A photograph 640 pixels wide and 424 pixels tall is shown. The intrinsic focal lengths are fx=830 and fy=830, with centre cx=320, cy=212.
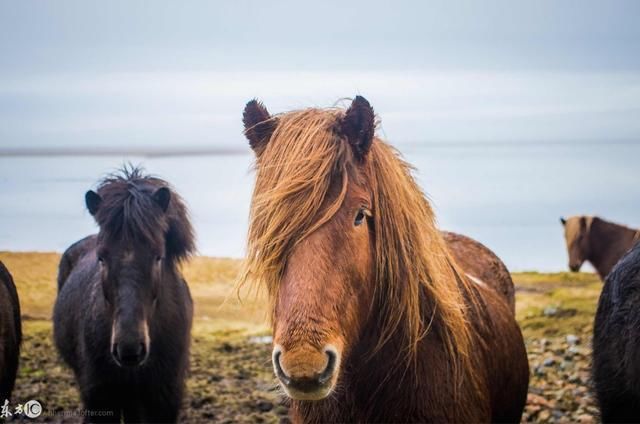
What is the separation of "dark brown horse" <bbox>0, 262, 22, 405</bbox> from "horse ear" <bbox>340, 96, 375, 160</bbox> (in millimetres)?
2718

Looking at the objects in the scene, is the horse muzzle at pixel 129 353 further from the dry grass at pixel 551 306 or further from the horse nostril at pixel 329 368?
the dry grass at pixel 551 306

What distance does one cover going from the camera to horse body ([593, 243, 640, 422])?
345 centimetres

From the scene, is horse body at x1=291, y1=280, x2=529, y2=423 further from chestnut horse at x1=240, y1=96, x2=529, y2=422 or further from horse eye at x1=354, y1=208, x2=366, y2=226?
horse eye at x1=354, y1=208, x2=366, y2=226

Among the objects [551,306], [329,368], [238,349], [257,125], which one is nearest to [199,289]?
[238,349]

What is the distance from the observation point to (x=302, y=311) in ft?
7.34

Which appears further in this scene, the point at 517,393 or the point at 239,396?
the point at 239,396

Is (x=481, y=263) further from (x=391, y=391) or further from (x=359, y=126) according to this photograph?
(x=359, y=126)

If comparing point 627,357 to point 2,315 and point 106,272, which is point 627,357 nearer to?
point 106,272

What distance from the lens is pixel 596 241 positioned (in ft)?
36.0

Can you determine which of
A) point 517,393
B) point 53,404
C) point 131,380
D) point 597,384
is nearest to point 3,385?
point 131,380

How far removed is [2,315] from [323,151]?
270 centimetres

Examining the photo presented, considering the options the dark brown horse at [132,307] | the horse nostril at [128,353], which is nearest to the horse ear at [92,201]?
the dark brown horse at [132,307]

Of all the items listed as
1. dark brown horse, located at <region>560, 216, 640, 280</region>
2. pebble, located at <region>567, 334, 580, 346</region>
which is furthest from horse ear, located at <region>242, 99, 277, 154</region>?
dark brown horse, located at <region>560, 216, 640, 280</region>

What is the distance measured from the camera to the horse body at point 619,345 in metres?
3.45
